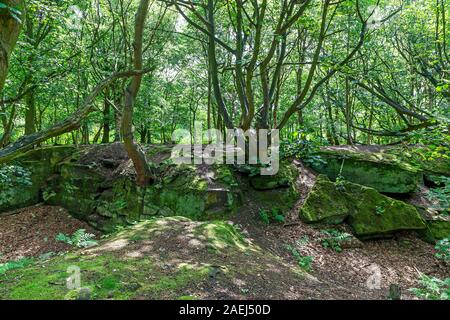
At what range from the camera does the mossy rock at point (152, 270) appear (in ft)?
9.97

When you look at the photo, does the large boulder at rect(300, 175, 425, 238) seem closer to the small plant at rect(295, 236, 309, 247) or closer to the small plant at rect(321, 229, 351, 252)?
the small plant at rect(321, 229, 351, 252)

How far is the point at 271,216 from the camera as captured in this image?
321 inches

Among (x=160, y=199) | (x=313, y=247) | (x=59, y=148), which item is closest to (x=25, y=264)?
(x=160, y=199)

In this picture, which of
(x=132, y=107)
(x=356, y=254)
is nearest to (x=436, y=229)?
(x=356, y=254)

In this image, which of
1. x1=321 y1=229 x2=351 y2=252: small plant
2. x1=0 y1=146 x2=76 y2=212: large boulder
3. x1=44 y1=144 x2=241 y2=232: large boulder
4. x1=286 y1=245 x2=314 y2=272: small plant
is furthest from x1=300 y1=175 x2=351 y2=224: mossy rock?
x1=0 y1=146 x2=76 y2=212: large boulder

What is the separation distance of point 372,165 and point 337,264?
435 cm

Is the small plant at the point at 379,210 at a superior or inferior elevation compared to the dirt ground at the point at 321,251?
superior

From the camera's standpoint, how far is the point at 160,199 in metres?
8.88

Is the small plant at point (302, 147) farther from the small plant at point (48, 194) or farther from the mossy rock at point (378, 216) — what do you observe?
the small plant at point (48, 194)

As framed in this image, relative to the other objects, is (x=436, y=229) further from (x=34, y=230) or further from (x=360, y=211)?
(x=34, y=230)

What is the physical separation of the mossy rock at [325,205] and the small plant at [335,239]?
0.44 m

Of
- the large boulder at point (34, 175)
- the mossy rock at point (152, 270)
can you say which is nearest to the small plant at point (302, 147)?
the mossy rock at point (152, 270)

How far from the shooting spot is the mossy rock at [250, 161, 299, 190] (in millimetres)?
8867

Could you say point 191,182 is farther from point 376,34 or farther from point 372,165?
point 376,34
